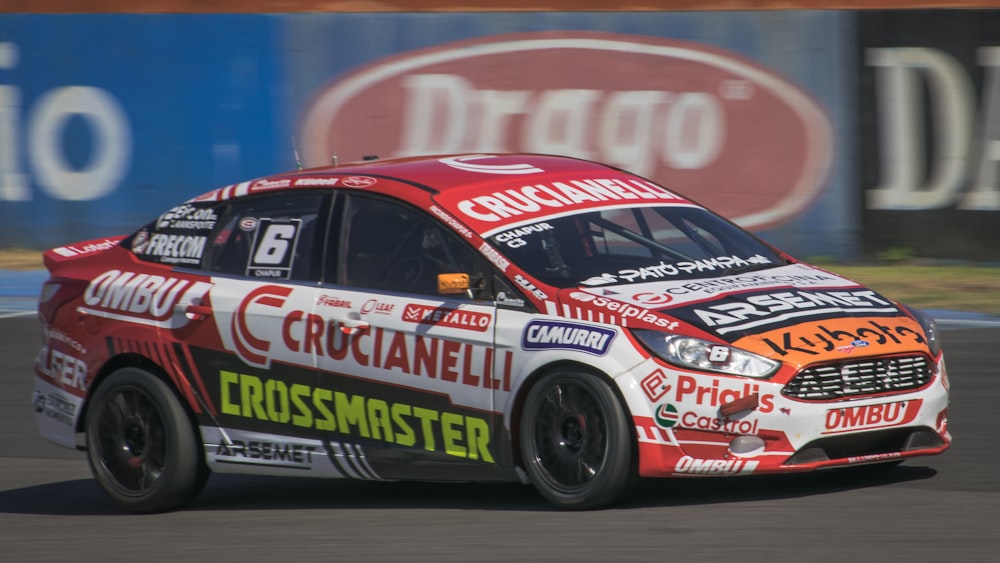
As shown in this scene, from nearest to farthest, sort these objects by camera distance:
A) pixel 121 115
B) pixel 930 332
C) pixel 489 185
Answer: pixel 930 332, pixel 489 185, pixel 121 115

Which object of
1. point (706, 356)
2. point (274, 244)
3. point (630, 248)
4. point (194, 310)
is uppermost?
point (274, 244)

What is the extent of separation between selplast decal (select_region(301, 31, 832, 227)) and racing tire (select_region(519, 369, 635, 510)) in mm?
8571

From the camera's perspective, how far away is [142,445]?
7410 mm

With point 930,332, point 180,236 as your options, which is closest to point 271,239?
point 180,236

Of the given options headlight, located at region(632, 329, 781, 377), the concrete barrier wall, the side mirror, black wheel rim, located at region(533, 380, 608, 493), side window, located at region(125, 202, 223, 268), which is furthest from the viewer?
the concrete barrier wall

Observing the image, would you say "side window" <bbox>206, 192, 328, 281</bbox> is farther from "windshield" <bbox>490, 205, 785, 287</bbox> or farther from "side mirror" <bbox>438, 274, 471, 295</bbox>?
"windshield" <bbox>490, 205, 785, 287</bbox>

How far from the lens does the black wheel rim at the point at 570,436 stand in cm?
623

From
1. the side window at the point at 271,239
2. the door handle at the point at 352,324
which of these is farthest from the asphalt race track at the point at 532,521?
the side window at the point at 271,239

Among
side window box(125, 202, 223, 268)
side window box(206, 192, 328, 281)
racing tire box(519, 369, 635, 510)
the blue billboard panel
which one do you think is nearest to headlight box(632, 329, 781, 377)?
racing tire box(519, 369, 635, 510)

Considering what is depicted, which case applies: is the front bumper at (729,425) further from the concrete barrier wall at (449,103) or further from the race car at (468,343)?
the concrete barrier wall at (449,103)

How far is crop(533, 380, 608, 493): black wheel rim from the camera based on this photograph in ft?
20.4

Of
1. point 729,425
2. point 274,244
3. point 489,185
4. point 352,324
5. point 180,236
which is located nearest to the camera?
point 729,425

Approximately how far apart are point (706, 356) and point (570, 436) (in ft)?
2.06

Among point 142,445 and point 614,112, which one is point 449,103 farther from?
point 142,445
